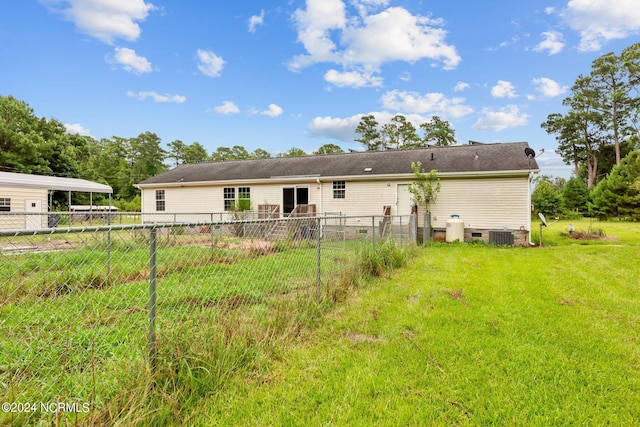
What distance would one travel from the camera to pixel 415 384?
2.47 m

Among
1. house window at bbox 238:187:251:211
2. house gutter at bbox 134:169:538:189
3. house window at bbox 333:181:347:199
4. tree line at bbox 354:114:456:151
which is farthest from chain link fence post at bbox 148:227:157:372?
tree line at bbox 354:114:456:151

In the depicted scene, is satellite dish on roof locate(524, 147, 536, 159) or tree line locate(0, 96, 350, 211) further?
tree line locate(0, 96, 350, 211)

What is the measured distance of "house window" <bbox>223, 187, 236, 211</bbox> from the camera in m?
16.1

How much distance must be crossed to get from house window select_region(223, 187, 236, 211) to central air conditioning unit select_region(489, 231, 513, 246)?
11.9 meters

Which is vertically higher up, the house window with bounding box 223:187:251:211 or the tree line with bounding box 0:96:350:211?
the tree line with bounding box 0:96:350:211

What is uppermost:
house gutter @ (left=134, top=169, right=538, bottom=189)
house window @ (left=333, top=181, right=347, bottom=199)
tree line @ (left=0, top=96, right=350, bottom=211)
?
tree line @ (left=0, top=96, right=350, bottom=211)

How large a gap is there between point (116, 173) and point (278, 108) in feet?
85.1

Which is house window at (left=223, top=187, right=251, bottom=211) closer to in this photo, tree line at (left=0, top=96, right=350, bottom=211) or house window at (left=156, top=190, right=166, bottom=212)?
house window at (left=156, top=190, right=166, bottom=212)

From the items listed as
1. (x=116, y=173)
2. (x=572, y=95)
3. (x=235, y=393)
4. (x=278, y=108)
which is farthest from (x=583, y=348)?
(x=116, y=173)

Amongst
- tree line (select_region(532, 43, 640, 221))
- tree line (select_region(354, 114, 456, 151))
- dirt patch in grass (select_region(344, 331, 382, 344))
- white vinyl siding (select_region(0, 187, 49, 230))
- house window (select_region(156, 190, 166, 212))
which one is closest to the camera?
dirt patch in grass (select_region(344, 331, 382, 344))

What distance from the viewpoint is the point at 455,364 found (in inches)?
109

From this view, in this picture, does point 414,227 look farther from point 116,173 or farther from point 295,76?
point 116,173

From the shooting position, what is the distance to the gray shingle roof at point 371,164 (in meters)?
12.1

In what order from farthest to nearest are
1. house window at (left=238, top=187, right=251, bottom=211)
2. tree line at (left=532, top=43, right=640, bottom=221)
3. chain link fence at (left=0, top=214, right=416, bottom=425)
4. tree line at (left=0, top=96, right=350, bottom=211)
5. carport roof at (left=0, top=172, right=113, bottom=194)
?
1. tree line at (left=0, top=96, right=350, bottom=211)
2. tree line at (left=532, top=43, right=640, bottom=221)
3. house window at (left=238, top=187, right=251, bottom=211)
4. carport roof at (left=0, top=172, right=113, bottom=194)
5. chain link fence at (left=0, top=214, right=416, bottom=425)
